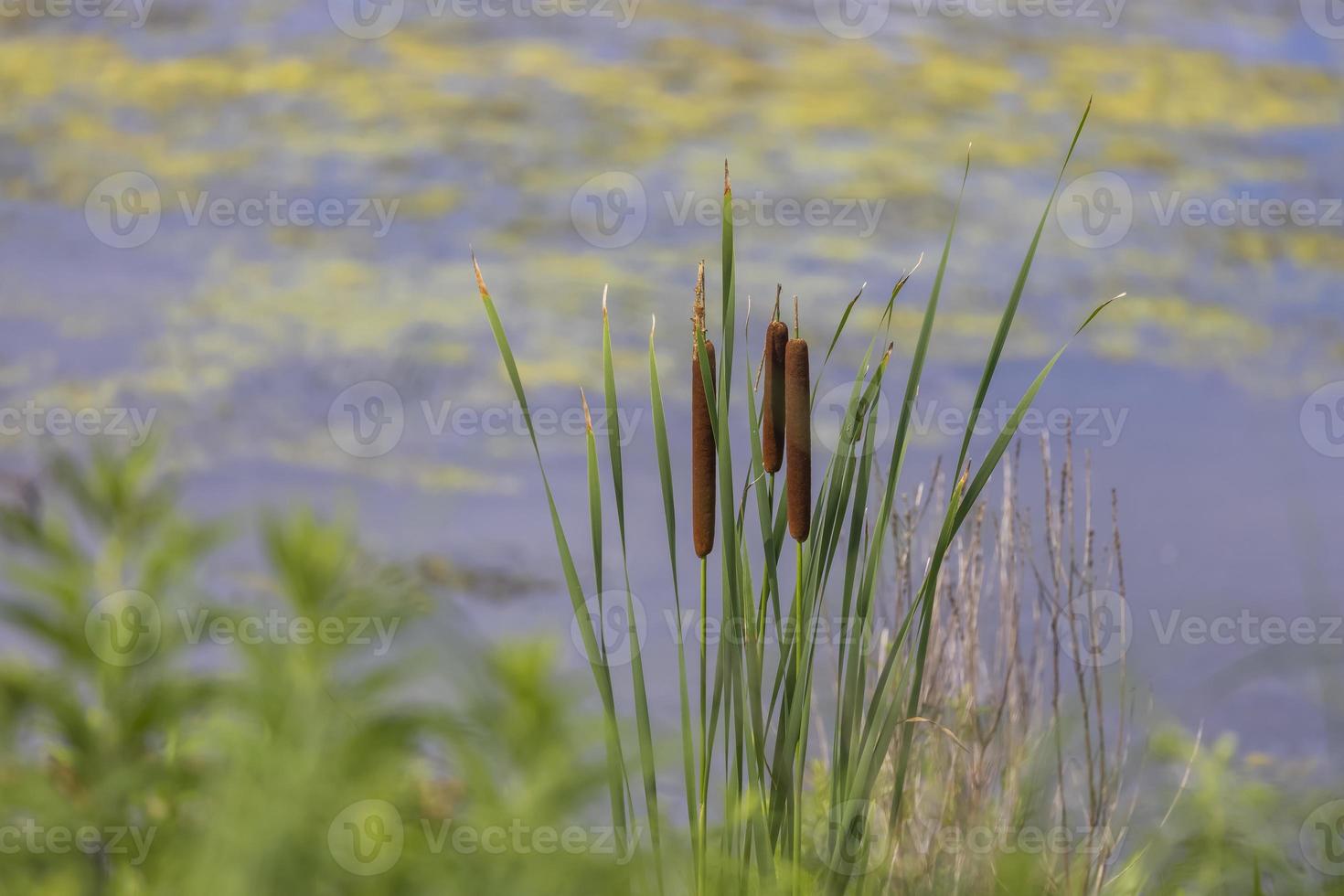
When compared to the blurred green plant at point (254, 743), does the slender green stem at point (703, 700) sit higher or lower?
lower

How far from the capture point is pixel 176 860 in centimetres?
61

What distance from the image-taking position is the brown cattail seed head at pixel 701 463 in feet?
5.32

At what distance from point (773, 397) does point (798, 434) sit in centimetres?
6

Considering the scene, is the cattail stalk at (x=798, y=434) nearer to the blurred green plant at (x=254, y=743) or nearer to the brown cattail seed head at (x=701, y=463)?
the brown cattail seed head at (x=701, y=463)

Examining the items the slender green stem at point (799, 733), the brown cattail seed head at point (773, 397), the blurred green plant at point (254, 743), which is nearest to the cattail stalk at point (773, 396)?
the brown cattail seed head at point (773, 397)

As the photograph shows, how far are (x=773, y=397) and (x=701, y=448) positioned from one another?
128 millimetres

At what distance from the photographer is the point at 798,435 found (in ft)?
5.37

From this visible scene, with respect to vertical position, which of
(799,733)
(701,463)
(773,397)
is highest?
(773,397)

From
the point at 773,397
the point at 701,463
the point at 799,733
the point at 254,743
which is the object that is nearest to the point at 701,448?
the point at 701,463

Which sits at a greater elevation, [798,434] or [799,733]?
[798,434]

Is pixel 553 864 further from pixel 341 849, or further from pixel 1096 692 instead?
pixel 1096 692

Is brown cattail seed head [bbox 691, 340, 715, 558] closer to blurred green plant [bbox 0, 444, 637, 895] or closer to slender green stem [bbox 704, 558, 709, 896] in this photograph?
slender green stem [bbox 704, 558, 709, 896]

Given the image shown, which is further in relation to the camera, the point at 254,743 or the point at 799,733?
the point at 799,733

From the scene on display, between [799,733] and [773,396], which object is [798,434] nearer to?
[773,396]
